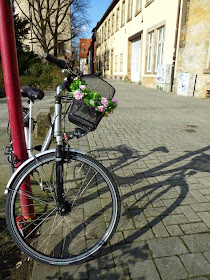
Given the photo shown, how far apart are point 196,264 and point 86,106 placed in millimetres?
1540

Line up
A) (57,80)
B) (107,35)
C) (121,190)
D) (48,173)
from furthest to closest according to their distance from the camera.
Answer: (107,35) → (57,80) → (48,173) → (121,190)

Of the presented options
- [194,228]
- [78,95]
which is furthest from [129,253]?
[78,95]

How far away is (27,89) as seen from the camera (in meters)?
2.38

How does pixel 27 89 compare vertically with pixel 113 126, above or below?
above

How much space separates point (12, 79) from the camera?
6.33 ft

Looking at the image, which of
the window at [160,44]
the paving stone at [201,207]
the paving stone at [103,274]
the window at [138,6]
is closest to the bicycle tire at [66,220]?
the paving stone at [103,274]

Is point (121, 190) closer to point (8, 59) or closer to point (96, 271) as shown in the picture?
point (96, 271)

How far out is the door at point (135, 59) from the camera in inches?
854

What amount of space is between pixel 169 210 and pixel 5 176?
2276 millimetres

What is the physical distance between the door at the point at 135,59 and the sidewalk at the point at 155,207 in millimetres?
17249

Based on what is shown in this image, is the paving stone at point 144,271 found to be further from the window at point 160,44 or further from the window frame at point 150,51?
the window frame at point 150,51

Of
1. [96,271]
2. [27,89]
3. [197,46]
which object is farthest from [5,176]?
[197,46]

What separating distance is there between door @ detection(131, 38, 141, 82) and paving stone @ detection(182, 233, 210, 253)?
803 inches

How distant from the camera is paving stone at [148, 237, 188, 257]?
199 cm
